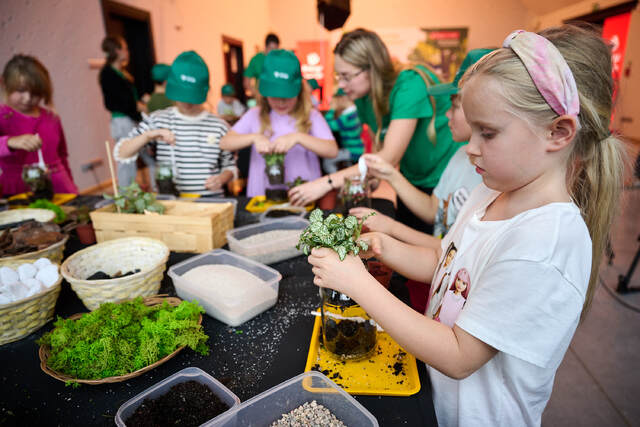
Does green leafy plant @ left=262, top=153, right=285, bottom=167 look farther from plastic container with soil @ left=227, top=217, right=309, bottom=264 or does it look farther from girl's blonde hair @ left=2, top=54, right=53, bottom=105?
girl's blonde hair @ left=2, top=54, right=53, bottom=105

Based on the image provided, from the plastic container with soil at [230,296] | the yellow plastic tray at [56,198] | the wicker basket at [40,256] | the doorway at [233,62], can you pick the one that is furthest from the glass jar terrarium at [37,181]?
the doorway at [233,62]

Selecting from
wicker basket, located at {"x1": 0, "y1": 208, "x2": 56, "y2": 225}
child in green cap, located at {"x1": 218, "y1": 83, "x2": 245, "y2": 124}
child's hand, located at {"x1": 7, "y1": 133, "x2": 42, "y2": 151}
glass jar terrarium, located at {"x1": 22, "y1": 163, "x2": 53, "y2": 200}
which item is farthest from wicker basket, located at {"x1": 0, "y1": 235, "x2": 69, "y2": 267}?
child in green cap, located at {"x1": 218, "y1": 83, "x2": 245, "y2": 124}

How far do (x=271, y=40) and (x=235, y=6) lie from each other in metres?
4.48

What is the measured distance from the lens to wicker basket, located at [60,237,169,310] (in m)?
1.04

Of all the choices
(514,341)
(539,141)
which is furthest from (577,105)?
(514,341)

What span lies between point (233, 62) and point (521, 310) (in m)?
9.70

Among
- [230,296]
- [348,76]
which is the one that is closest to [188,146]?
[348,76]

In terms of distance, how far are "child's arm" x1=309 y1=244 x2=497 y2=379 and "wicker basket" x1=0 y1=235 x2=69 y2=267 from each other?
101cm

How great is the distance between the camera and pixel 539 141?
0.68 metres

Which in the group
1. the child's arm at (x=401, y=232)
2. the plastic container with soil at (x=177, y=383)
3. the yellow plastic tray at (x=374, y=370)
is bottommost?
the yellow plastic tray at (x=374, y=370)

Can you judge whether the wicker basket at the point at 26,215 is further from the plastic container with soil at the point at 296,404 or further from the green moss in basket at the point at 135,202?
the plastic container with soil at the point at 296,404

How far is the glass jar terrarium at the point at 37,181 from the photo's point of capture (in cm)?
196

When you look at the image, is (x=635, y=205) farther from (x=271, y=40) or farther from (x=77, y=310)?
(x=77, y=310)

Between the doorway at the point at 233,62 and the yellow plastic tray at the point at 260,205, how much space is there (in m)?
7.33
